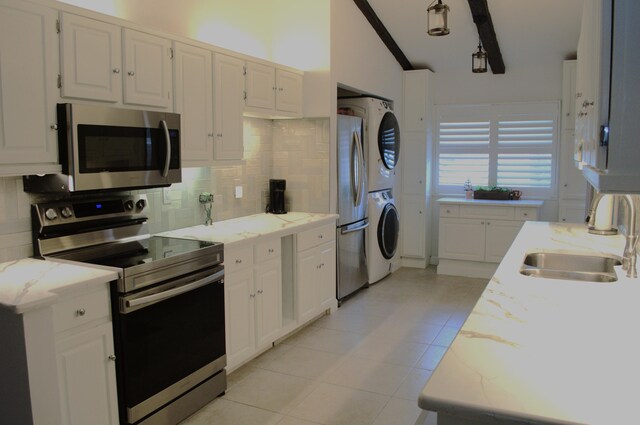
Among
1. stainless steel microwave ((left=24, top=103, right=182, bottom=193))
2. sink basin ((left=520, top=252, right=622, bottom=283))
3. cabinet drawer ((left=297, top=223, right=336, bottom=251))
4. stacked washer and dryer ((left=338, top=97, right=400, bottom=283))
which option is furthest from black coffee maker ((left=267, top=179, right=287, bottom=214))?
sink basin ((left=520, top=252, right=622, bottom=283))

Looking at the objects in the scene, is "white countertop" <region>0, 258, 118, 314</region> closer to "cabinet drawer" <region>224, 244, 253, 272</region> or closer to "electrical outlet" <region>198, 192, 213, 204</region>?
"cabinet drawer" <region>224, 244, 253, 272</region>

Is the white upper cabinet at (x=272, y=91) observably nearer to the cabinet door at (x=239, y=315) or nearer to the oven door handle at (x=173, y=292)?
the cabinet door at (x=239, y=315)

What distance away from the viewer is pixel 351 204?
17.0 ft

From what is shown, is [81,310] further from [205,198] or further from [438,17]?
[438,17]

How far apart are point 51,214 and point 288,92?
234cm

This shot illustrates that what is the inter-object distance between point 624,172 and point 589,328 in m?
0.73

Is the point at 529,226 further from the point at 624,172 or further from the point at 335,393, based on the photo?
the point at 624,172

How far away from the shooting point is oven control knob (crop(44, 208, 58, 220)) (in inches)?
107

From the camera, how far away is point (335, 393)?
329 cm

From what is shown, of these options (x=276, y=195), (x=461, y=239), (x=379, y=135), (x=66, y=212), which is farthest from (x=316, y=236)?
(x=461, y=239)

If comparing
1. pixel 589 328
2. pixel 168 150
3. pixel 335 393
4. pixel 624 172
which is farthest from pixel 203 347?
Result: pixel 624 172

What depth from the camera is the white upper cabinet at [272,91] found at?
3.99 meters

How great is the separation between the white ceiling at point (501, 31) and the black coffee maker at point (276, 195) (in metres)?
2.18

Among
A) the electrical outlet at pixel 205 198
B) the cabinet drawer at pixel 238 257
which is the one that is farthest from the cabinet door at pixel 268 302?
the electrical outlet at pixel 205 198
